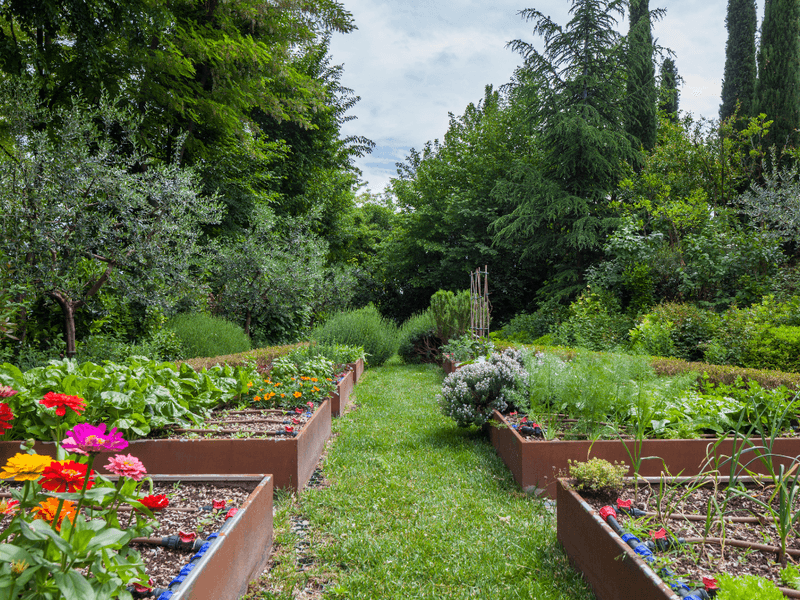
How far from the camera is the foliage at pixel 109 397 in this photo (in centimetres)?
277

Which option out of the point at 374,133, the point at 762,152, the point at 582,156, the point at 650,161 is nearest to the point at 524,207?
the point at 582,156

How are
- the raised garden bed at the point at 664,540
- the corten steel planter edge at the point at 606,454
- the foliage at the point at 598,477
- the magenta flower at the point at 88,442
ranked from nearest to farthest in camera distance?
the magenta flower at the point at 88,442 → the raised garden bed at the point at 664,540 → the foliage at the point at 598,477 → the corten steel planter edge at the point at 606,454

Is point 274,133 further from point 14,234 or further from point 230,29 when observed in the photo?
Answer: point 14,234

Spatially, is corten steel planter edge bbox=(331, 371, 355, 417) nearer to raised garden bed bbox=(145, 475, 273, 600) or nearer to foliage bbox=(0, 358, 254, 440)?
foliage bbox=(0, 358, 254, 440)

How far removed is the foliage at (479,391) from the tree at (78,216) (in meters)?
4.83

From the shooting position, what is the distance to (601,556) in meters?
1.83

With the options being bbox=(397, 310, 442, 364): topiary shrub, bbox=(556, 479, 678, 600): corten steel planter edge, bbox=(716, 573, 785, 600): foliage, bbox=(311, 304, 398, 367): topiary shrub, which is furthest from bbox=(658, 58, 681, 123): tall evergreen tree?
bbox=(716, 573, 785, 600): foliage

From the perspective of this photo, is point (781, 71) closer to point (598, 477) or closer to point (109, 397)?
point (598, 477)

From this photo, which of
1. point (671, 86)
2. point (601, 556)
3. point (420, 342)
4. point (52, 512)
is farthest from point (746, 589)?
point (671, 86)

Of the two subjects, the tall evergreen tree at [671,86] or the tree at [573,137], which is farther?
the tall evergreen tree at [671,86]

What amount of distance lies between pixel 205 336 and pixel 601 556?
6558 millimetres

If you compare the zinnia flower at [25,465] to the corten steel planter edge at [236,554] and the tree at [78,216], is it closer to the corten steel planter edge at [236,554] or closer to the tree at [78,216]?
the corten steel planter edge at [236,554]

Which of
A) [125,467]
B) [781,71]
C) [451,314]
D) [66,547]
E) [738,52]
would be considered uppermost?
[738,52]

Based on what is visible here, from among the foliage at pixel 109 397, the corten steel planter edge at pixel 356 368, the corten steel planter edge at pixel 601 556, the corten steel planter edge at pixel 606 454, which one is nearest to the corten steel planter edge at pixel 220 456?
the foliage at pixel 109 397
